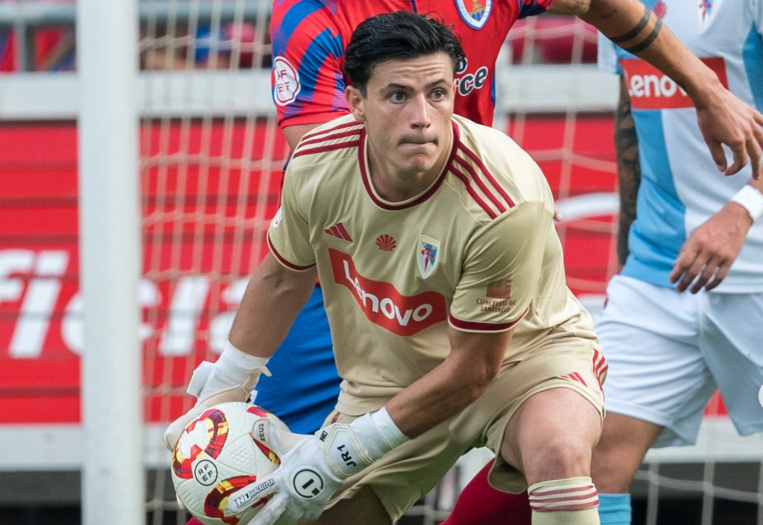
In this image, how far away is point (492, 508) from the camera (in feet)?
9.59

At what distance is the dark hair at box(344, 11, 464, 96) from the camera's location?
2348mm

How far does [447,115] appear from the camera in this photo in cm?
236

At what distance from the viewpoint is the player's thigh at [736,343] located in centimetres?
316

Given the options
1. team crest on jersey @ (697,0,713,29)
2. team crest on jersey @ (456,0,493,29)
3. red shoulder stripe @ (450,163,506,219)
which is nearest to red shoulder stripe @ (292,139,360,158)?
red shoulder stripe @ (450,163,506,219)

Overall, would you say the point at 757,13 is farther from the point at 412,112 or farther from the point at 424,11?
the point at 412,112

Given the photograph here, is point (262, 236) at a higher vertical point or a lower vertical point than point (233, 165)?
lower

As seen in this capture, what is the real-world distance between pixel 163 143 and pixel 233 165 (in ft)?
1.19

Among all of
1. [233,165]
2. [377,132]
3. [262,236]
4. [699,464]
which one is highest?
[377,132]

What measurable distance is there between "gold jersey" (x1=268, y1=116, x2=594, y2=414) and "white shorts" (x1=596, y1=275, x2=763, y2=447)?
0.45m

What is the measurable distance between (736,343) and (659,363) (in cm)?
21

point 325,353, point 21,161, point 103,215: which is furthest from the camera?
point 21,161

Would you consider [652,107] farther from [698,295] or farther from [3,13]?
[3,13]

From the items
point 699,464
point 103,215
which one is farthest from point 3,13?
point 699,464

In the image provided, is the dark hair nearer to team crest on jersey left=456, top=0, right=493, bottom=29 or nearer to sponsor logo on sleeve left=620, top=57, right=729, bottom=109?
team crest on jersey left=456, top=0, right=493, bottom=29
